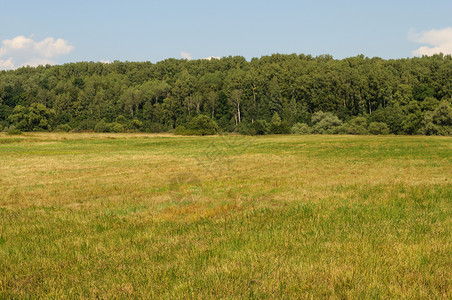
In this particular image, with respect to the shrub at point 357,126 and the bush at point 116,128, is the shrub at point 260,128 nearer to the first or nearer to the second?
the shrub at point 357,126

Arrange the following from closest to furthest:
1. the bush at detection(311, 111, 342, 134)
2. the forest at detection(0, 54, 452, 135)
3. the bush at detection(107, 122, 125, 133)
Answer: the bush at detection(311, 111, 342, 134), the forest at detection(0, 54, 452, 135), the bush at detection(107, 122, 125, 133)

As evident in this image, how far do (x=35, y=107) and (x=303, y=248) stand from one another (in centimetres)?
15600

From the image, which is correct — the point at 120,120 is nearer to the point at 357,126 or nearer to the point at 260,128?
the point at 260,128

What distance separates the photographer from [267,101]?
14825 centimetres

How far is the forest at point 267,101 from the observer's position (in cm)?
11250

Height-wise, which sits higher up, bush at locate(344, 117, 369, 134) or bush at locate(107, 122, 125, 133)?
bush at locate(107, 122, 125, 133)

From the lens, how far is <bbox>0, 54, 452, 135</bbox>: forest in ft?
369

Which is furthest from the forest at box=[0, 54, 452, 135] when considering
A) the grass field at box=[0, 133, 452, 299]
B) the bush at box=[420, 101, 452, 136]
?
the grass field at box=[0, 133, 452, 299]

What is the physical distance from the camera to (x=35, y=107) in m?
136

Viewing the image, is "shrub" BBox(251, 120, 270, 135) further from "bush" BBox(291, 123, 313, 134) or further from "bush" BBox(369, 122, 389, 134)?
"bush" BBox(369, 122, 389, 134)

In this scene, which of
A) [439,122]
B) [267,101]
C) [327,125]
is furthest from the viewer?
[267,101]

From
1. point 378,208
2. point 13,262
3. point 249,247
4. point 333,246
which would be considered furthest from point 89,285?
point 378,208

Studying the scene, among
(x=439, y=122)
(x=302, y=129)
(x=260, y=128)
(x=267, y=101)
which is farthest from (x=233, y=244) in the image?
(x=267, y=101)

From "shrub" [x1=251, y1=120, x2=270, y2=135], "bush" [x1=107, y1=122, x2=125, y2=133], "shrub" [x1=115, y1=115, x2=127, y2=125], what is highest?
"shrub" [x1=115, y1=115, x2=127, y2=125]
